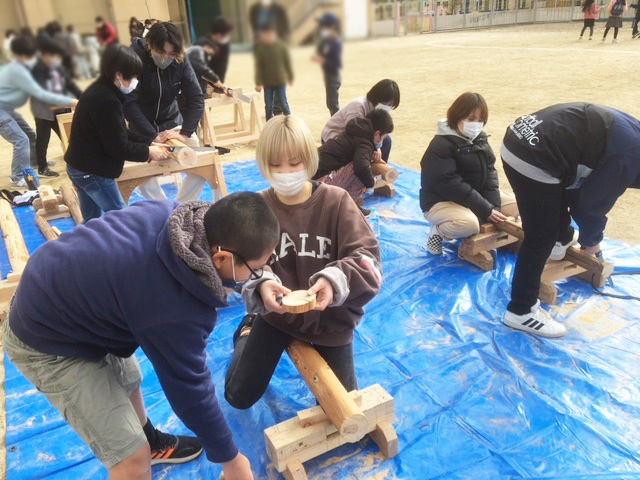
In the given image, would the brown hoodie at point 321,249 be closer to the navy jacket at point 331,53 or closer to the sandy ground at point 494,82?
the sandy ground at point 494,82

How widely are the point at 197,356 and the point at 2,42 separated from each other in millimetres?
1291

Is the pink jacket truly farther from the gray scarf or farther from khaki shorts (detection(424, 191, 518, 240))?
khaki shorts (detection(424, 191, 518, 240))

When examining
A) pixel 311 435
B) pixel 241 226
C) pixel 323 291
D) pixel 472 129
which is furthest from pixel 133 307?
Answer: pixel 472 129

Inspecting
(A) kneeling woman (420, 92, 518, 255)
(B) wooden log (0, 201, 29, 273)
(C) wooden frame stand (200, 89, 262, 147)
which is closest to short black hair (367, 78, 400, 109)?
(A) kneeling woman (420, 92, 518, 255)

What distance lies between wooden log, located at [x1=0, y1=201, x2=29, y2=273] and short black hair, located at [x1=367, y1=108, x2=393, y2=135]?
10.2 feet

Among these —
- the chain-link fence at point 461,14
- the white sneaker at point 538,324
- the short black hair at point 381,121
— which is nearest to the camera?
the chain-link fence at point 461,14

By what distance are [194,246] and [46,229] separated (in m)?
3.70

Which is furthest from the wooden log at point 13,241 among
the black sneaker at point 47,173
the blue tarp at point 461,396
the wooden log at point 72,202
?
the black sneaker at point 47,173

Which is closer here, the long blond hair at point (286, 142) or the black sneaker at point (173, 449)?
the long blond hair at point (286, 142)

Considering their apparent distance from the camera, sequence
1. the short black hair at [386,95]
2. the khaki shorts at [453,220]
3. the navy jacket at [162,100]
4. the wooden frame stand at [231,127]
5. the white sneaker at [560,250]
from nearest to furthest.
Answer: the short black hair at [386,95], the white sneaker at [560,250], the khaki shorts at [453,220], the navy jacket at [162,100], the wooden frame stand at [231,127]

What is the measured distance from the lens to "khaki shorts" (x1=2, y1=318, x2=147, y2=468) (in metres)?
1.59

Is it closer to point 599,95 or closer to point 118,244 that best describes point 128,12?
point 118,244

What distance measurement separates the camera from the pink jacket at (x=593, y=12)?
1.32 metres

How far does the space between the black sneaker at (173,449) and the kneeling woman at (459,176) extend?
2401mm
